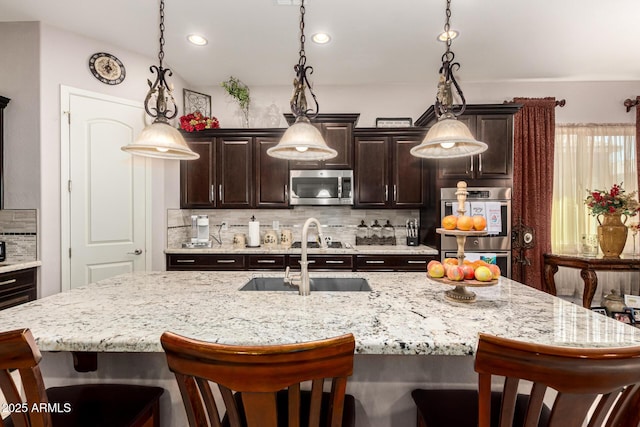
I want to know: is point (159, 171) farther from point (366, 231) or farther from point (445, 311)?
point (445, 311)

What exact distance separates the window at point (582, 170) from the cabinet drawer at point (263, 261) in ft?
10.7

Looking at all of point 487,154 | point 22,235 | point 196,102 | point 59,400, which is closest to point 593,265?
point 487,154

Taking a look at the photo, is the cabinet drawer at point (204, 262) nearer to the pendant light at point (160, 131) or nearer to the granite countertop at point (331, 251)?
the granite countertop at point (331, 251)

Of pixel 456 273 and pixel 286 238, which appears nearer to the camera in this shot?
pixel 456 273

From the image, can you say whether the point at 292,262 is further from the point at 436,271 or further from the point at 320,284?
the point at 436,271

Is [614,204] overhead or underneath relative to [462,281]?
overhead

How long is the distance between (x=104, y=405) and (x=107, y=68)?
10.2 ft

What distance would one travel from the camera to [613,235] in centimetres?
324

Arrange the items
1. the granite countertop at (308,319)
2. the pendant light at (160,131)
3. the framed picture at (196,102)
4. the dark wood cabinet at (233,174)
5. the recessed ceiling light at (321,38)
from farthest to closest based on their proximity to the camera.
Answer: the framed picture at (196,102), the dark wood cabinet at (233,174), the recessed ceiling light at (321,38), the pendant light at (160,131), the granite countertop at (308,319)

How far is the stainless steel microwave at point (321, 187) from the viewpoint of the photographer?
3.58 metres

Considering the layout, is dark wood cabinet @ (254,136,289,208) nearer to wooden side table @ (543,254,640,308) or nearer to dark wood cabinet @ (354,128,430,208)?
dark wood cabinet @ (354,128,430,208)

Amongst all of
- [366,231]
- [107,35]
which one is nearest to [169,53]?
[107,35]

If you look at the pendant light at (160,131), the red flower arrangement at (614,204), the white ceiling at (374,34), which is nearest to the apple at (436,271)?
the pendant light at (160,131)

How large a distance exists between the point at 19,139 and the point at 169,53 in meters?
1.51
